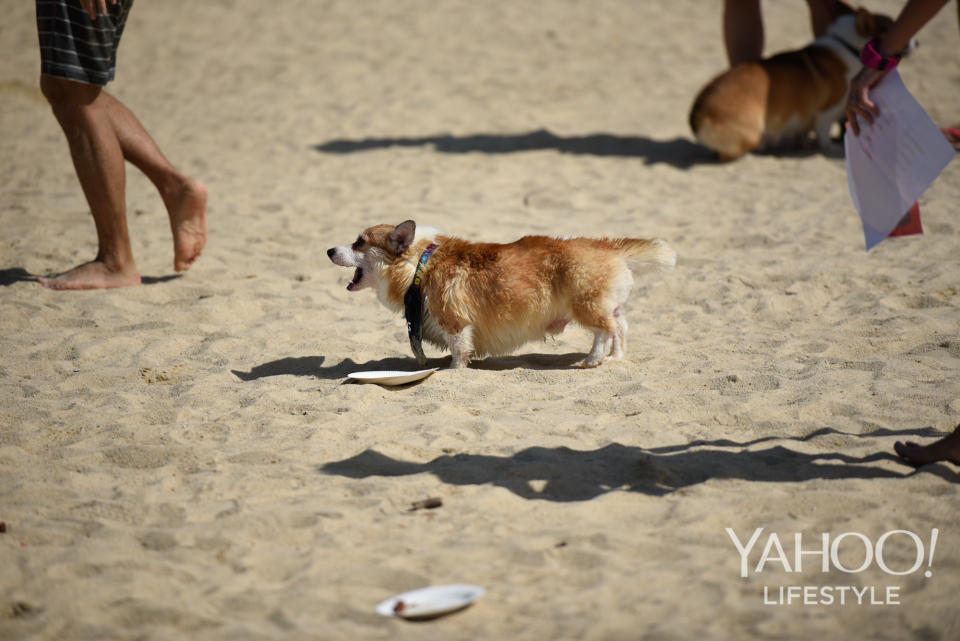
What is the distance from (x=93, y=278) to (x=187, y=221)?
2.10ft

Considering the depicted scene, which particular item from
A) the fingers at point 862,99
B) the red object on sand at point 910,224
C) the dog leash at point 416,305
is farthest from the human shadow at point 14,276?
the red object on sand at point 910,224

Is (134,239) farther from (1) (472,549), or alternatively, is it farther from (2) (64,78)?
(1) (472,549)

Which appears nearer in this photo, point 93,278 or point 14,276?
point 93,278

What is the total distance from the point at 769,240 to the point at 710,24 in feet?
23.8

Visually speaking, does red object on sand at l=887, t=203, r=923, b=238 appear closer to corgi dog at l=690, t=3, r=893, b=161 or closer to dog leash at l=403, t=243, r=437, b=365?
dog leash at l=403, t=243, r=437, b=365

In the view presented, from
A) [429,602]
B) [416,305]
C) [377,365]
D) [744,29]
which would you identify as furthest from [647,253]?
[744,29]

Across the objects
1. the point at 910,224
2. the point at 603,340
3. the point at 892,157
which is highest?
the point at 892,157

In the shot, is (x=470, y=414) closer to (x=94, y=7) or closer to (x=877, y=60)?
(x=877, y=60)

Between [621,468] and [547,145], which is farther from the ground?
[547,145]

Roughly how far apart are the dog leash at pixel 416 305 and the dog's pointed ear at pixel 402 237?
10 centimetres

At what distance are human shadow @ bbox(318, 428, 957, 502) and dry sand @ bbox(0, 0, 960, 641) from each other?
0.01m

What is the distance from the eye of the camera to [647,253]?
399 centimetres

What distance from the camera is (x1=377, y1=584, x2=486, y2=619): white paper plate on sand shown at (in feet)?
7.73

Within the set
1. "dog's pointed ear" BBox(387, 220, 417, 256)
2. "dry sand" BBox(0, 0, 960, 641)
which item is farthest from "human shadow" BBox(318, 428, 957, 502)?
"dog's pointed ear" BBox(387, 220, 417, 256)
